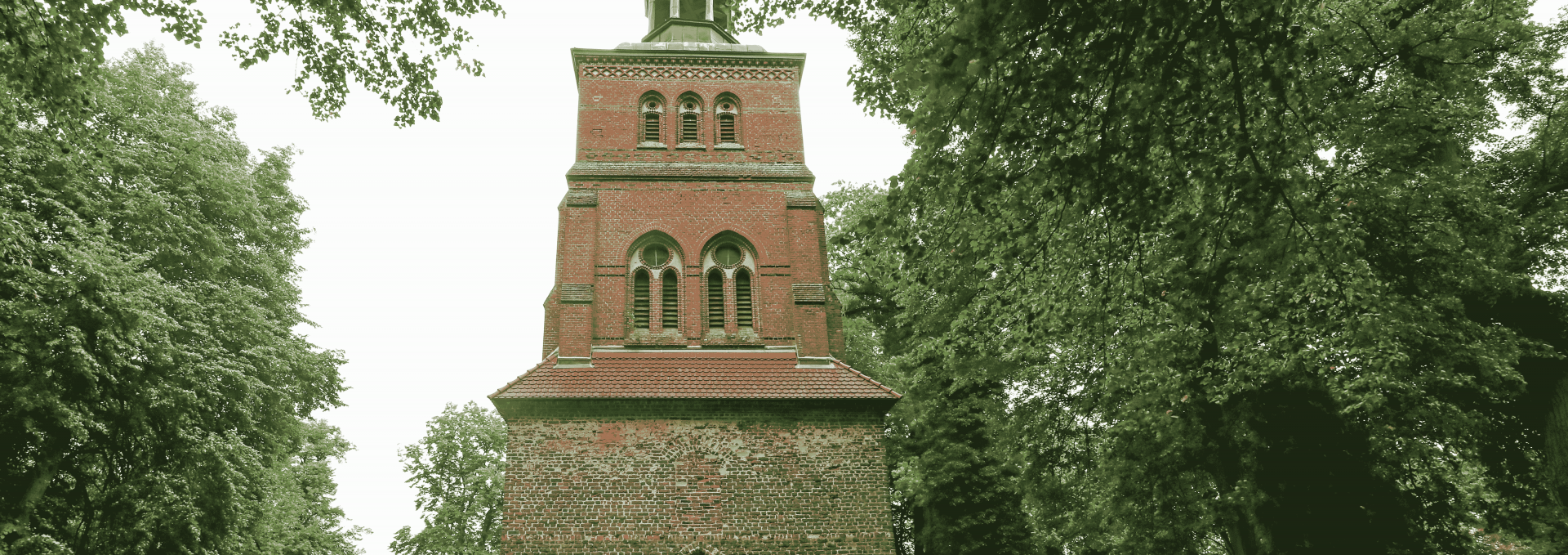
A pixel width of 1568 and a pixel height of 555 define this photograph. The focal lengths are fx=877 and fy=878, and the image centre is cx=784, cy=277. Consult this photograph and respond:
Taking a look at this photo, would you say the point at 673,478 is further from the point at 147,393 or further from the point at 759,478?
the point at 147,393

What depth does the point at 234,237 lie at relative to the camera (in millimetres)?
15727

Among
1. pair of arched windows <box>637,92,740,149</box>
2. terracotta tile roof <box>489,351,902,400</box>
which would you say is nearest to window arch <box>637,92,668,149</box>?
pair of arched windows <box>637,92,740,149</box>

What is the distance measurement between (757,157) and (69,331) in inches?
387

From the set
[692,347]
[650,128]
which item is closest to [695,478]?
[692,347]

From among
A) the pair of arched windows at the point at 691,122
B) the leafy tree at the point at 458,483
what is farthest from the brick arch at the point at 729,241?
the leafy tree at the point at 458,483

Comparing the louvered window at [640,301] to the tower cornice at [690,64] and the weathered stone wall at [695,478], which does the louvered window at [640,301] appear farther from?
the tower cornice at [690,64]

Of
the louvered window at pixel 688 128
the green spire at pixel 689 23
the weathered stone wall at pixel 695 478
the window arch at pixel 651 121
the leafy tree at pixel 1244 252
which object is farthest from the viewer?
the green spire at pixel 689 23

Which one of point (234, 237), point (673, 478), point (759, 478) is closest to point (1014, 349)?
point (759, 478)

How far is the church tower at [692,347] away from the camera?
1173cm

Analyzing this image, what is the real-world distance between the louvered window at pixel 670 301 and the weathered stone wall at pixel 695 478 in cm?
178

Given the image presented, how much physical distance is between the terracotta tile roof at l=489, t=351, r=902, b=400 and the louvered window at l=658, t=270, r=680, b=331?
0.63 meters

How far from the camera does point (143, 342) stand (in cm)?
1156

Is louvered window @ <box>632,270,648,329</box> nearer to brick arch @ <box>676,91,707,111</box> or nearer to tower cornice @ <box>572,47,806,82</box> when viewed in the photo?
brick arch @ <box>676,91,707,111</box>

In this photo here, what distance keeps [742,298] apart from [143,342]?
26.8ft
